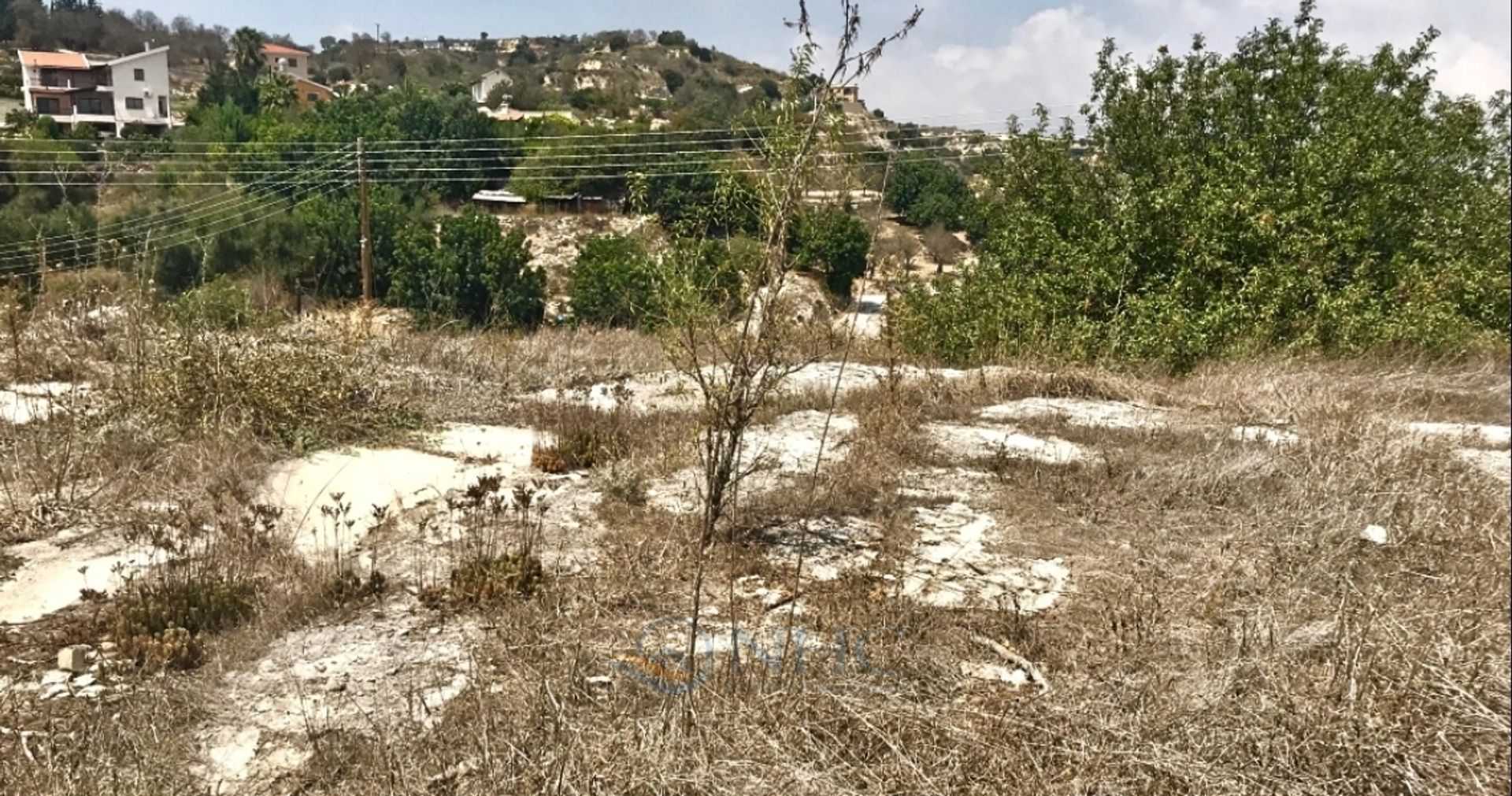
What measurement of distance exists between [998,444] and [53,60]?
71.9ft

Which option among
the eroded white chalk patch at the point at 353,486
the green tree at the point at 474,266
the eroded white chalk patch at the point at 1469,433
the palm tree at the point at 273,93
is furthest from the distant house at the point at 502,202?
the eroded white chalk patch at the point at 1469,433

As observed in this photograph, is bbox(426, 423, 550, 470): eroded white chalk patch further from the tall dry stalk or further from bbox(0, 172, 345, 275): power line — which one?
bbox(0, 172, 345, 275): power line

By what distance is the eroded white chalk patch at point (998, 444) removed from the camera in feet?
17.7

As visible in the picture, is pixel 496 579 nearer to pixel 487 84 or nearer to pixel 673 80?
pixel 487 84

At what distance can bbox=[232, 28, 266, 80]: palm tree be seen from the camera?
53562 millimetres

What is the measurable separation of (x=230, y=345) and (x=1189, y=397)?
6663 mm

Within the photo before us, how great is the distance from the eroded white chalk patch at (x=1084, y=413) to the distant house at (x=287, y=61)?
213 feet

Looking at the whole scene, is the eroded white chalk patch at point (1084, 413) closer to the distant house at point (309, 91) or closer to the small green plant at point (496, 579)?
the small green plant at point (496, 579)

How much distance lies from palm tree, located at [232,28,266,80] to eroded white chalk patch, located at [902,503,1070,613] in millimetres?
61900

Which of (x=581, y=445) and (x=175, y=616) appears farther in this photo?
(x=581, y=445)

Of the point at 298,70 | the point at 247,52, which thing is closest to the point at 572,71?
the point at 298,70

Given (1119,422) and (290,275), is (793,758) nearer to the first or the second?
(1119,422)

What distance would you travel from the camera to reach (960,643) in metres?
3.09

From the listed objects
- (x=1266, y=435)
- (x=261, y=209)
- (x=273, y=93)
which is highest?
(x=273, y=93)
